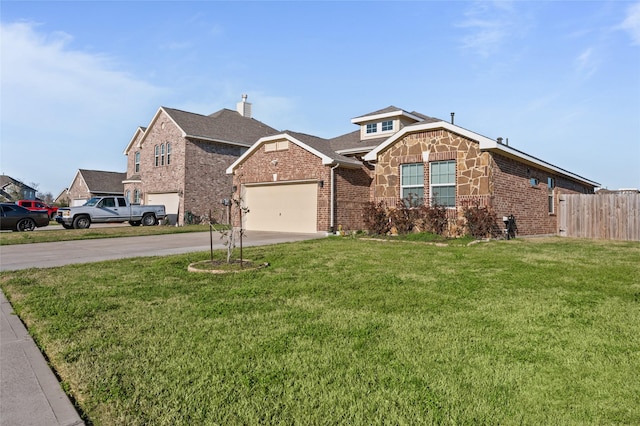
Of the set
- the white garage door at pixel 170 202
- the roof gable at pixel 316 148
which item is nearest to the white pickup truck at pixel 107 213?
the white garage door at pixel 170 202

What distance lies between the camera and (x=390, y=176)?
1622 cm

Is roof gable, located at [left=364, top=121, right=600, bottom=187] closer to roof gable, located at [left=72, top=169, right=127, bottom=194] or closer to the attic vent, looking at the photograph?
the attic vent

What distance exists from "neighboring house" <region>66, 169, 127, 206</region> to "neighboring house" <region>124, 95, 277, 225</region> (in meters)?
13.8

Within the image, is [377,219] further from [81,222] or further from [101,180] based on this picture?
[101,180]

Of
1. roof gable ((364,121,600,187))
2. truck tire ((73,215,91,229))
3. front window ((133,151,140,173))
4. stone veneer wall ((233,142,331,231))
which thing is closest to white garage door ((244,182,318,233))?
stone veneer wall ((233,142,331,231))

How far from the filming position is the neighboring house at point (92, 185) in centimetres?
4056

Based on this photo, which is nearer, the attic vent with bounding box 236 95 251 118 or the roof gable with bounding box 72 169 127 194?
the attic vent with bounding box 236 95 251 118

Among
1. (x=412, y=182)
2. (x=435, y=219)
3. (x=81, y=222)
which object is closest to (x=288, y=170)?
(x=412, y=182)

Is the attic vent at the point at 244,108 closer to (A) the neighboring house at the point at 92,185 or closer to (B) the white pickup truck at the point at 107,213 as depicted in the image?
(B) the white pickup truck at the point at 107,213

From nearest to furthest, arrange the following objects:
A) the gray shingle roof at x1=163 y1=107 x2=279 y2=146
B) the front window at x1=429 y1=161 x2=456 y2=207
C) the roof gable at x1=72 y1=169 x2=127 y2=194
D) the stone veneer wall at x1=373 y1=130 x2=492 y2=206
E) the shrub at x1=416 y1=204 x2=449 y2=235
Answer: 1. the stone veneer wall at x1=373 y1=130 x2=492 y2=206
2. the shrub at x1=416 y1=204 x2=449 y2=235
3. the front window at x1=429 y1=161 x2=456 y2=207
4. the gray shingle roof at x1=163 y1=107 x2=279 y2=146
5. the roof gable at x1=72 y1=169 x2=127 y2=194

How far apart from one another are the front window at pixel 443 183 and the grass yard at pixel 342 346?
25.7 ft

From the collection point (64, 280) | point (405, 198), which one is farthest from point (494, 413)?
point (405, 198)

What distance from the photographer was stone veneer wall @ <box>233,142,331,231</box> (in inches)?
677

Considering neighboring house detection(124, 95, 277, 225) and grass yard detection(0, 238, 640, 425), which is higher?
neighboring house detection(124, 95, 277, 225)
